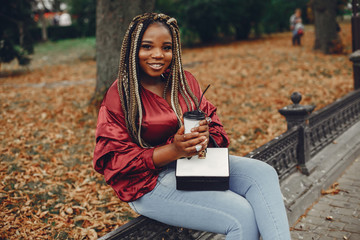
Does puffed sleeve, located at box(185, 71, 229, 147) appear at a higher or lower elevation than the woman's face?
lower

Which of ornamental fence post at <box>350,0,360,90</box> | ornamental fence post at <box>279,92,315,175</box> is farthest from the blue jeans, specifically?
ornamental fence post at <box>350,0,360,90</box>

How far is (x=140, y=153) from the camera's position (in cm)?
241

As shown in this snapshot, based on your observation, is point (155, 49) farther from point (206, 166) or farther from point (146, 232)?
point (146, 232)

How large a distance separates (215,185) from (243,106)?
586cm

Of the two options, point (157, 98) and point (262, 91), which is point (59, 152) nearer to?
point (157, 98)

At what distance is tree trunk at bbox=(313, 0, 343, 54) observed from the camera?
41.8 ft

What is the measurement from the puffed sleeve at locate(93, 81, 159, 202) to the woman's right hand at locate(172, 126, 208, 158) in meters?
0.22

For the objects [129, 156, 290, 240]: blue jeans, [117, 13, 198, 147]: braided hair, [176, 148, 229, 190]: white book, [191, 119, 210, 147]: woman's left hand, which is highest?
[117, 13, 198, 147]: braided hair

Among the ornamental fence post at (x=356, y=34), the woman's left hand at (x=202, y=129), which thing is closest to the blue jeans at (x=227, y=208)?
the woman's left hand at (x=202, y=129)

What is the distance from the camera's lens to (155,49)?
8.52ft

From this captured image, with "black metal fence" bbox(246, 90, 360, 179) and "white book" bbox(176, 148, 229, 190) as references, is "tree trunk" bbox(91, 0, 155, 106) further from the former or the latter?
"white book" bbox(176, 148, 229, 190)

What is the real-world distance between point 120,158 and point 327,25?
40.8 ft

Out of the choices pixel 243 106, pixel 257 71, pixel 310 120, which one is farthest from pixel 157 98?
pixel 257 71

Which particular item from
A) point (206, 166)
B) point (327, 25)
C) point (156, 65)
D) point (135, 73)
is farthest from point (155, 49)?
point (327, 25)
